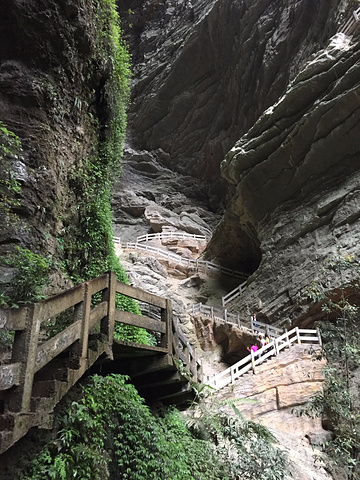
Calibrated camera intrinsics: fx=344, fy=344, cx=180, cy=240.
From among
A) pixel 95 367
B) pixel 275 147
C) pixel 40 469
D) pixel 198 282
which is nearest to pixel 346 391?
pixel 95 367

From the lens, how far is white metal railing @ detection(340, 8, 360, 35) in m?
15.7

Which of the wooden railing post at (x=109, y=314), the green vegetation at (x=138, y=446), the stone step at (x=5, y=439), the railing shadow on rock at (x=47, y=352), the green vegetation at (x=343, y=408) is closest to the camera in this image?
the stone step at (x=5, y=439)

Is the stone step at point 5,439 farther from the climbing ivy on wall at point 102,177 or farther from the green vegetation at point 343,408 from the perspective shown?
the green vegetation at point 343,408

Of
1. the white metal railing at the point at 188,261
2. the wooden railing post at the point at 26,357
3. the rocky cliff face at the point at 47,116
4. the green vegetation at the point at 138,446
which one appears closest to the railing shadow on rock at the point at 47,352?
the wooden railing post at the point at 26,357

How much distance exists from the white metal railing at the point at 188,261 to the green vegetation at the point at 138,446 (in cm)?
1600

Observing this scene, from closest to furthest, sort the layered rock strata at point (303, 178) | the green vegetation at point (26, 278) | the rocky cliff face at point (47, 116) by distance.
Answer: the green vegetation at point (26, 278), the rocky cliff face at point (47, 116), the layered rock strata at point (303, 178)

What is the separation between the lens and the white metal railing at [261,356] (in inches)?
442

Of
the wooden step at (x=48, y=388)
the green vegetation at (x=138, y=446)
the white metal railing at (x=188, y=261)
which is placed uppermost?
the white metal railing at (x=188, y=261)

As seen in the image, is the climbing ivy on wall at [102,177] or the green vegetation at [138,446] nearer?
the green vegetation at [138,446]

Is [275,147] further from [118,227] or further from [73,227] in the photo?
[118,227]

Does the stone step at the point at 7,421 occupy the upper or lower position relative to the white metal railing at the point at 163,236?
lower

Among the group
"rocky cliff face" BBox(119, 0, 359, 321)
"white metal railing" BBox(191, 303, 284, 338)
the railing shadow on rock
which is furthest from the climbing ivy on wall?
"rocky cliff face" BBox(119, 0, 359, 321)

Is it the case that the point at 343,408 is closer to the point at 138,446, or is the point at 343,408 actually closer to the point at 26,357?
the point at 138,446

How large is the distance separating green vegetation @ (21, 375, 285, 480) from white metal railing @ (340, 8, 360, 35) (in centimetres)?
1757
